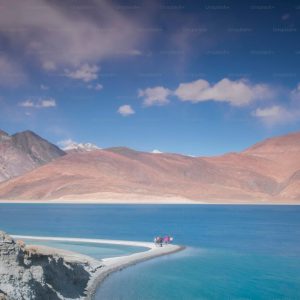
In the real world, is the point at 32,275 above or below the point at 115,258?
below

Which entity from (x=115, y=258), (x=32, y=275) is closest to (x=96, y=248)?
(x=115, y=258)

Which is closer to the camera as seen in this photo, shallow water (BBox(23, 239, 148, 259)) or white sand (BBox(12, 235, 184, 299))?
white sand (BBox(12, 235, 184, 299))

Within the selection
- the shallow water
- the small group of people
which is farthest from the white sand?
the shallow water

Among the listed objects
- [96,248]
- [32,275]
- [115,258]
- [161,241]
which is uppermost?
[161,241]

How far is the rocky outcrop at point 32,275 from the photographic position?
63.6 ft

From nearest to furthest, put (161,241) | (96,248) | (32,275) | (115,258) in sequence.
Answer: (32,275), (115,258), (96,248), (161,241)

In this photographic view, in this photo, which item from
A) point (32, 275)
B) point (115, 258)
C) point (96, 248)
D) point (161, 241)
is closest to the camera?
point (32, 275)

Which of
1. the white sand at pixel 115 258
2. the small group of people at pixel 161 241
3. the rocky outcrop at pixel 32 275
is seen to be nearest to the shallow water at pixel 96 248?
the white sand at pixel 115 258

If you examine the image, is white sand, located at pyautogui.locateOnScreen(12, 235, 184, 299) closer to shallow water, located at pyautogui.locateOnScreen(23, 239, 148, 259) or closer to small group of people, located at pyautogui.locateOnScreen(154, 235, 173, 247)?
small group of people, located at pyautogui.locateOnScreen(154, 235, 173, 247)

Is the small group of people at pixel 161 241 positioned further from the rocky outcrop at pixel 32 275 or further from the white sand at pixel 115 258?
the rocky outcrop at pixel 32 275

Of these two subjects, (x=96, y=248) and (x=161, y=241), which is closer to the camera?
(x=96, y=248)

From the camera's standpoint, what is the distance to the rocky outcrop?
19.4 m

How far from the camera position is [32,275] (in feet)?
67.9

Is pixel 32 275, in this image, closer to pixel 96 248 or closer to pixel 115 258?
pixel 115 258
